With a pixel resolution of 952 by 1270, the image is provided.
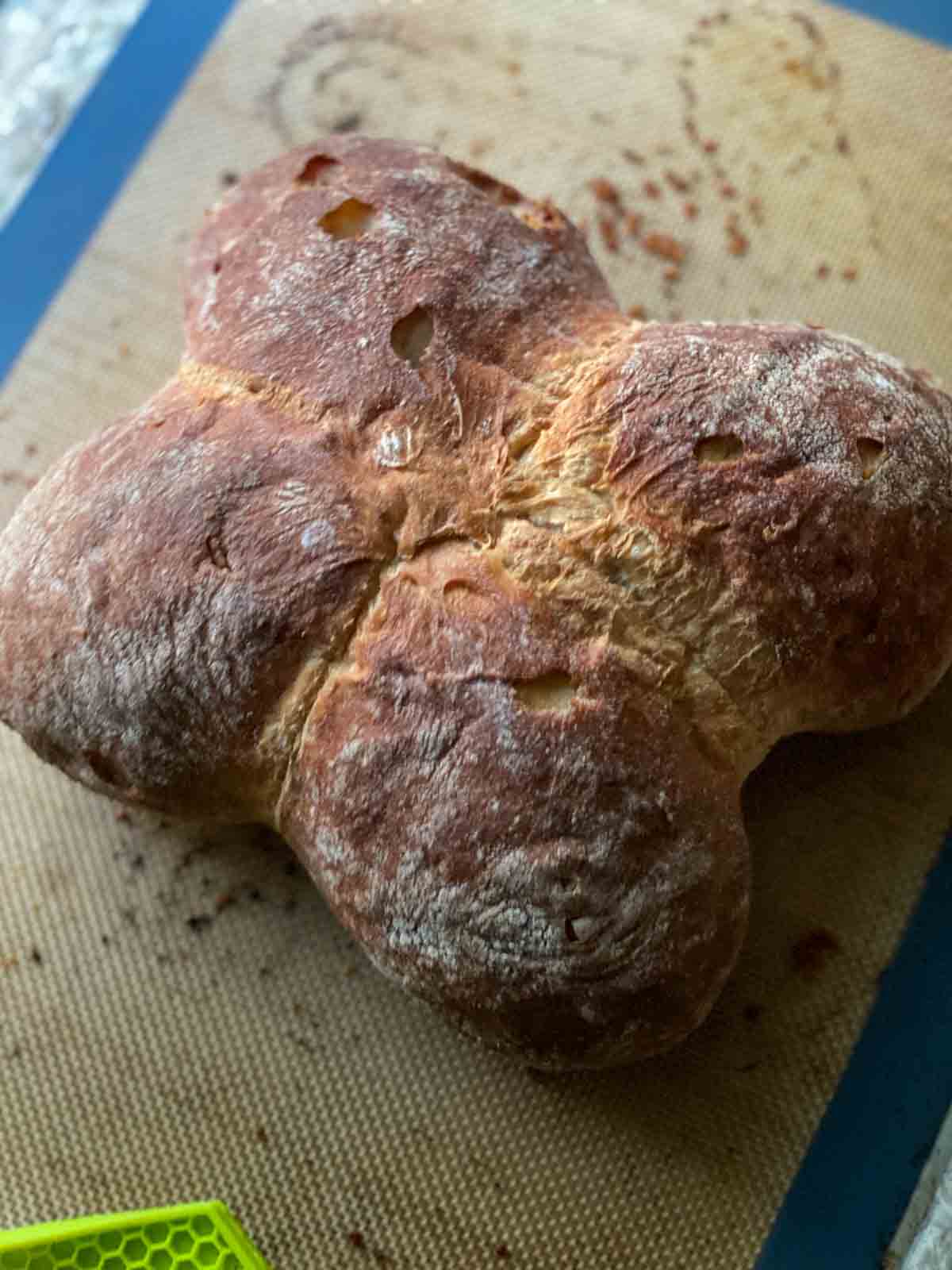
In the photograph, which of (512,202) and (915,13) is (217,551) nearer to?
(512,202)

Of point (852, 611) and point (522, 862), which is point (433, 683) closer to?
point (522, 862)

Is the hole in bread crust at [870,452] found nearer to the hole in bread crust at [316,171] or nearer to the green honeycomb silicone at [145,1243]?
the hole in bread crust at [316,171]

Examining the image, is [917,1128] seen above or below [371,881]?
below

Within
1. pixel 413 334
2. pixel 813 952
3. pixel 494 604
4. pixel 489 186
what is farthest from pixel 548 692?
pixel 489 186

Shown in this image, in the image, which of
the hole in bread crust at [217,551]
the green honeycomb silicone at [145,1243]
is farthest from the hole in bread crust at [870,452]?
the green honeycomb silicone at [145,1243]

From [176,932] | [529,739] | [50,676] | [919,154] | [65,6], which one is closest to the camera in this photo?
[529,739]

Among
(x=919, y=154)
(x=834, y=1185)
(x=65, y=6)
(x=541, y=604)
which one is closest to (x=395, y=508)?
(x=541, y=604)

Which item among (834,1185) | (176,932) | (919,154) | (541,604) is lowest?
(176,932)

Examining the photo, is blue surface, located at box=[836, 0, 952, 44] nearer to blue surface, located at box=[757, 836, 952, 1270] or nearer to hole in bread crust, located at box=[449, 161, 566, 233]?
hole in bread crust, located at box=[449, 161, 566, 233]
